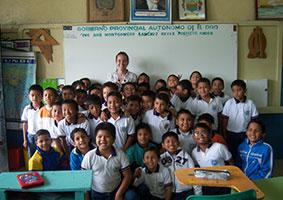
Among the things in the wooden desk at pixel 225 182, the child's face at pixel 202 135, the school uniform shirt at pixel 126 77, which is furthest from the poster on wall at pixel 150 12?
the wooden desk at pixel 225 182

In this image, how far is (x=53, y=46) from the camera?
140 inches

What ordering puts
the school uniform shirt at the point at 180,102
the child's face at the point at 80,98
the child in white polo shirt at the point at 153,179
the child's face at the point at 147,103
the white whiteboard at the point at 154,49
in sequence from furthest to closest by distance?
1. the white whiteboard at the point at 154,49
2. the school uniform shirt at the point at 180,102
3. the child's face at the point at 80,98
4. the child's face at the point at 147,103
5. the child in white polo shirt at the point at 153,179

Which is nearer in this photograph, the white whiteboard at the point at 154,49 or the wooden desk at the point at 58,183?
the wooden desk at the point at 58,183

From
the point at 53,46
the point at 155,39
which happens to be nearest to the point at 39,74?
the point at 53,46

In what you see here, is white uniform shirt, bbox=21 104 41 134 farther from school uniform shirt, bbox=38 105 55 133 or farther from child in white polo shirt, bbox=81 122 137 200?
child in white polo shirt, bbox=81 122 137 200

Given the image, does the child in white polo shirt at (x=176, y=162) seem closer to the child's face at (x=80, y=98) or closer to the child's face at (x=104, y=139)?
the child's face at (x=104, y=139)

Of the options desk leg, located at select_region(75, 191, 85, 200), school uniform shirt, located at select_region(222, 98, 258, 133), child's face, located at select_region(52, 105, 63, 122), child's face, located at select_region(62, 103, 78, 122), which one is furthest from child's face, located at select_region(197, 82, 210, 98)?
desk leg, located at select_region(75, 191, 85, 200)

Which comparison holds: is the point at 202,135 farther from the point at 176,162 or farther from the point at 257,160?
the point at 257,160

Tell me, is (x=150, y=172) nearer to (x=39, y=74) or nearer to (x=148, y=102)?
(x=148, y=102)

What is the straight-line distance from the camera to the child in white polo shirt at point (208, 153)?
2.15 meters

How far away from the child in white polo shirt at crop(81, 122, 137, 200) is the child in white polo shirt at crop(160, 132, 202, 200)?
0.35 metres

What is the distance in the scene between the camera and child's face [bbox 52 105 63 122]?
254 cm

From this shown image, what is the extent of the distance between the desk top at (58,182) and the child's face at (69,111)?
1013mm

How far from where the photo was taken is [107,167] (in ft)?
6.47
